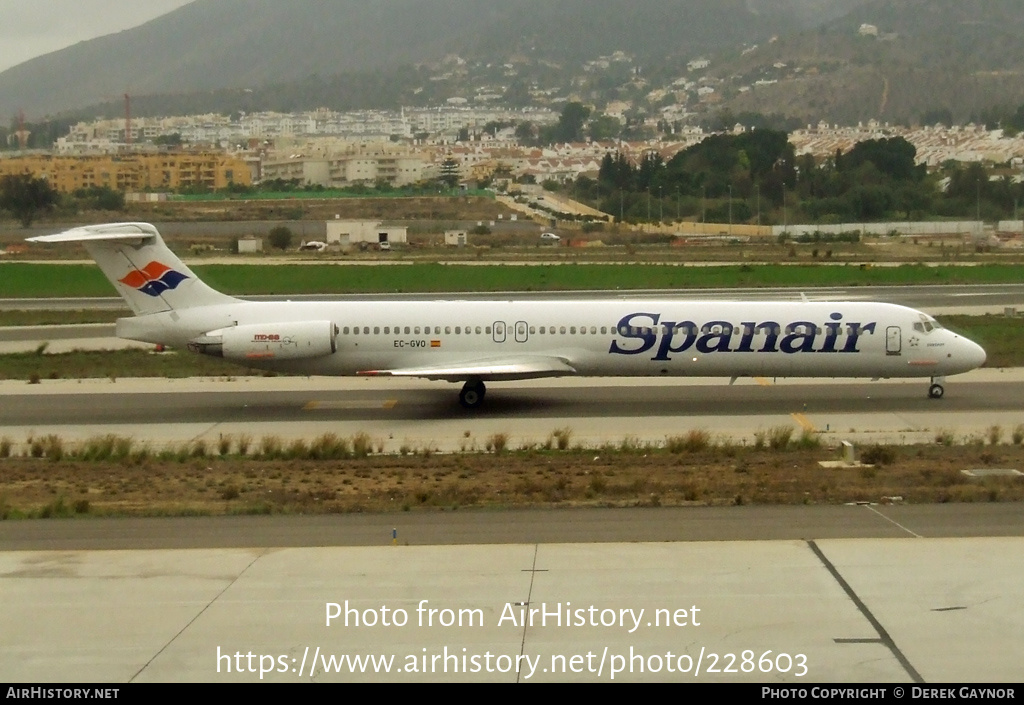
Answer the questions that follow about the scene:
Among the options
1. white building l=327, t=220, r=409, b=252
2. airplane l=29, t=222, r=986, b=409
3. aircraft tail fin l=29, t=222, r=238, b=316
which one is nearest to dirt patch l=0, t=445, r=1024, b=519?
airplane l=29, t=222, r=986, b=409

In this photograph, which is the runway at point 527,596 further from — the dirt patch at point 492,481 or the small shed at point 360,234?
the small shed at point 360,234

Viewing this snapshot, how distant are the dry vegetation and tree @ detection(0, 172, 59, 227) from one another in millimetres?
79583

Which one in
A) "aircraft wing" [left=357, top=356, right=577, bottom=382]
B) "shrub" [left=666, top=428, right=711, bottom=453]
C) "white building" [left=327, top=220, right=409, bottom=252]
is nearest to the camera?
"shrub" [left=666, top=428, right=711, bottom=453]

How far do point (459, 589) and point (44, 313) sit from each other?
47.3 metres

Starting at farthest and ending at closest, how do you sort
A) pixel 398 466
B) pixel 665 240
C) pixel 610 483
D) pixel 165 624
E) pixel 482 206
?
pixel 482 206
pixel 665 240
pixel 398 466
pixel 610 483
pixel 165 624

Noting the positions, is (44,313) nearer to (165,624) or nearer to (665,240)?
(165,624)

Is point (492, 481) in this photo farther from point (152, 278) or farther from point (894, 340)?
point (152, 278)

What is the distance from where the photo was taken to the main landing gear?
3238 cm

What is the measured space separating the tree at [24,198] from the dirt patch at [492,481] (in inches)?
3213

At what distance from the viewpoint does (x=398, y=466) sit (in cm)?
2434

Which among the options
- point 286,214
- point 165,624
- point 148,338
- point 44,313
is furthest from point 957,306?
point 286,214

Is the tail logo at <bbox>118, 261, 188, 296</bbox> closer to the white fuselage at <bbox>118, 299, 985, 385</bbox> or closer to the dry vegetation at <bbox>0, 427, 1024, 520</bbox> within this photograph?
the white fuselage at <bbox>118, 299, 985, 385</bbox>

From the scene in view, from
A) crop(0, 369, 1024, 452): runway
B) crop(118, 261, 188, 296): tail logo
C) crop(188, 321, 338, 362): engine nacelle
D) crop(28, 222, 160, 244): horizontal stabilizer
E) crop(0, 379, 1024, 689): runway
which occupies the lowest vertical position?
crop(0, 369, 1024, 452): runway

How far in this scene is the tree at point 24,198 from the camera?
101062 millimetres
